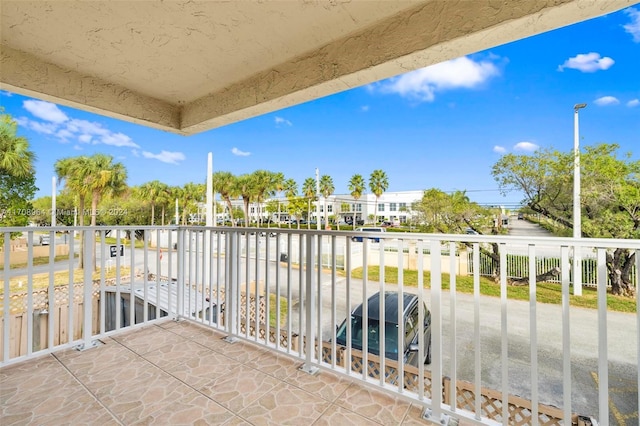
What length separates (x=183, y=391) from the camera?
1.63 meters

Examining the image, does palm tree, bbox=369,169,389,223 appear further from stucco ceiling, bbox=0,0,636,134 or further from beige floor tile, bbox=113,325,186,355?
beige floor tile, bbox=113,325,186,355

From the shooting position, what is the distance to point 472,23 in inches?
52.0

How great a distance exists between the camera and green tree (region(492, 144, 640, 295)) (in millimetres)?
7414

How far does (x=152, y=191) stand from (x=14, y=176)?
42.1 feet

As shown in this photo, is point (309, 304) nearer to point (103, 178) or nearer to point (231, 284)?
point (231, 284)

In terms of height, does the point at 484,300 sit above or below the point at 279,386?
below

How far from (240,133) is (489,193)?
74.7 ft

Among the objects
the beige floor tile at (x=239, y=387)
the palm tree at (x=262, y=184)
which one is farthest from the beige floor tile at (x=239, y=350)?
the palm tree at (x=262, y=184)

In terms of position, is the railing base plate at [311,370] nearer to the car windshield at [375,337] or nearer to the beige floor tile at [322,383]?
the beige floor tile at [322,383]

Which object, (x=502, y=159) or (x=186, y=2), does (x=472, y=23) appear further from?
(x=502, y=159)

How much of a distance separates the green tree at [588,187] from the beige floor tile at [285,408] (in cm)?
726

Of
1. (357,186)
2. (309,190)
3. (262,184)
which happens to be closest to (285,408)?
(357,186)

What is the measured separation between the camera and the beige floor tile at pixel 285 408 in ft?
4.62

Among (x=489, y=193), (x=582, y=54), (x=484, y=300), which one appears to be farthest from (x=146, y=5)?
(x=582, y=54)
